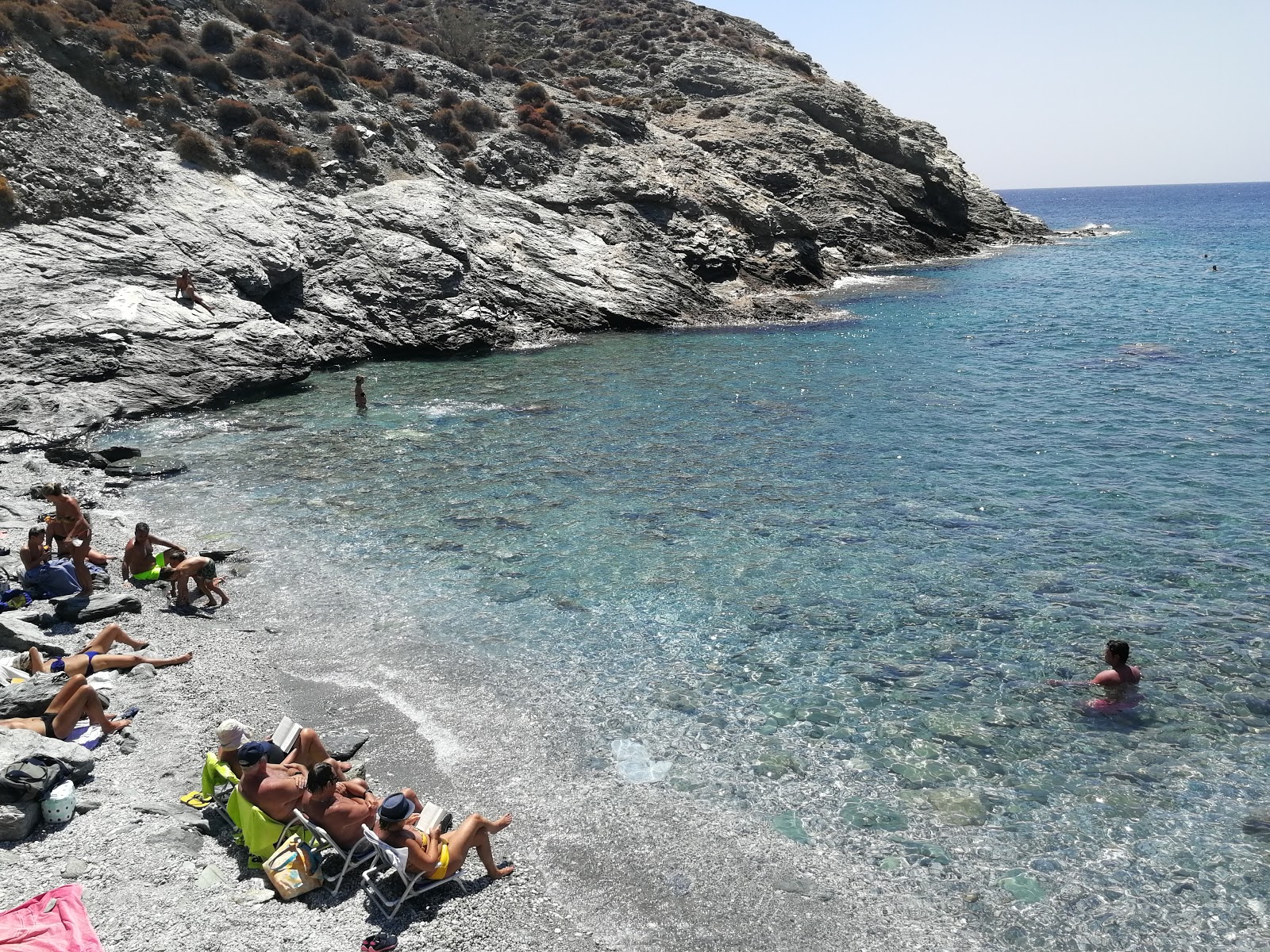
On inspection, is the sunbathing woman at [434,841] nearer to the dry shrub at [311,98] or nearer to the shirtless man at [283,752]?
the shirtless man at [283,752]

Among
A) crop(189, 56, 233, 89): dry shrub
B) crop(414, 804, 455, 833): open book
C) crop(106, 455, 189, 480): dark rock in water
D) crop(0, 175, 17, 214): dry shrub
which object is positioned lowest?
crop(414, 804, 455, 833): open book

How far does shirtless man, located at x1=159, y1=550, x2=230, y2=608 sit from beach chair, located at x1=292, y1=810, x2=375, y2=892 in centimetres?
766

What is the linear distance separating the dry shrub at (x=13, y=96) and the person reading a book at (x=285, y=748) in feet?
111

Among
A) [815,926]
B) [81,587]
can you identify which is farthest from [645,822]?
[81,587]

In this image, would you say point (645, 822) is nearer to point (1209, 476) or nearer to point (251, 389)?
point (1209, 476)

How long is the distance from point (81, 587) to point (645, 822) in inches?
464

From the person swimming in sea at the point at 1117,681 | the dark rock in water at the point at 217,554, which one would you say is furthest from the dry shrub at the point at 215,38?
the person swimming in sea at the point at 1117,681

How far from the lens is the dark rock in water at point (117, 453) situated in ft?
78.5

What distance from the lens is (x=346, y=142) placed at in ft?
142

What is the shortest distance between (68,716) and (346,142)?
128ft

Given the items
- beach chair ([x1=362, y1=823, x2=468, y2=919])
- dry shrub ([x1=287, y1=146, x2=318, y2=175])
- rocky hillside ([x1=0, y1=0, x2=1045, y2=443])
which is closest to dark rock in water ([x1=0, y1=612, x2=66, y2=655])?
beach chair ([x1=362, y1=823, x2=468, y2=919])

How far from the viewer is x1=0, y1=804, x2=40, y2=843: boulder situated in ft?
29.6

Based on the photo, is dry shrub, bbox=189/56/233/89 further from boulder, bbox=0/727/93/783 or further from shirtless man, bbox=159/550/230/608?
boulder, bbox=0/727/93/783

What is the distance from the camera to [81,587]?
51.0 feet
